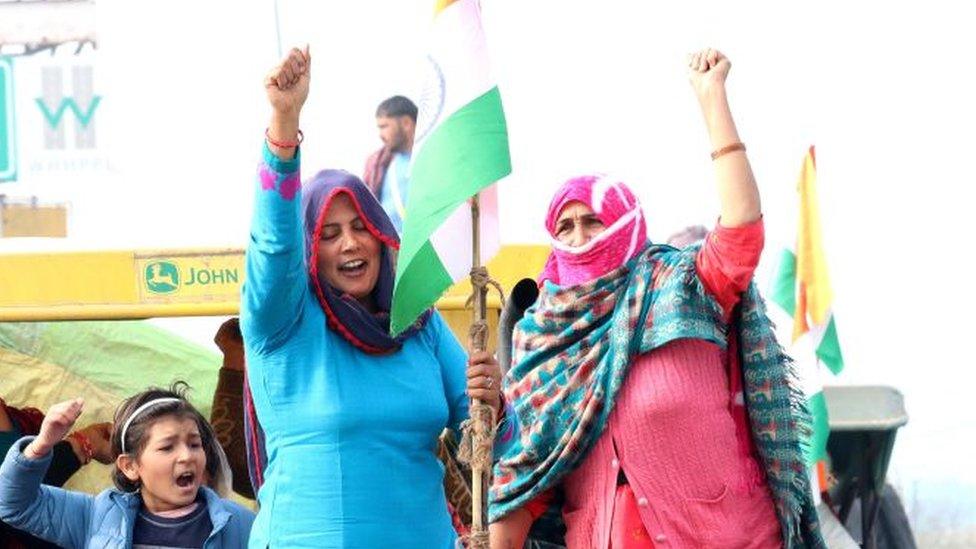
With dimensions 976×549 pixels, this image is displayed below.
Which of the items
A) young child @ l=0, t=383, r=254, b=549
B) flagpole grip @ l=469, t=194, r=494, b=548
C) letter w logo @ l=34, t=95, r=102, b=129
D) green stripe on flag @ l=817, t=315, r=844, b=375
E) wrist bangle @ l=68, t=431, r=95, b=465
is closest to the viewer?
flagpole grip @ l=469, t=194, r=494, b=548

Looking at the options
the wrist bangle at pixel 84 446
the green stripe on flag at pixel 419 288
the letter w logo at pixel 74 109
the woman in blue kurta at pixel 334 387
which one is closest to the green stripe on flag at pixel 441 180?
the green stripe on flag at pixel 419 288

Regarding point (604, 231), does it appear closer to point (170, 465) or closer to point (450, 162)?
point (450, 162)

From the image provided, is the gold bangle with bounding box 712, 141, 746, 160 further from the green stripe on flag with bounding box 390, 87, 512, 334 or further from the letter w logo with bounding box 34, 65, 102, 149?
the letter w logo with bounding box 34, 65, 102, 149

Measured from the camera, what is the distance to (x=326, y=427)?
4602 millimetres

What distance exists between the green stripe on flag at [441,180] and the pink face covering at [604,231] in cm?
31

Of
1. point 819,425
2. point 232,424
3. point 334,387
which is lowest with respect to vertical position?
point 819,425

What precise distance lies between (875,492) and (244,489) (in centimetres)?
436

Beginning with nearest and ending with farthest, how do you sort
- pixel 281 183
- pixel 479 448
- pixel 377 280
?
pixel 281 183, pixel 479 448, pixel 377 280

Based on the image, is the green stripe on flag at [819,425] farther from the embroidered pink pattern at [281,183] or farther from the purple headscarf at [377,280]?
the embroidered pink pattern at [281,183]

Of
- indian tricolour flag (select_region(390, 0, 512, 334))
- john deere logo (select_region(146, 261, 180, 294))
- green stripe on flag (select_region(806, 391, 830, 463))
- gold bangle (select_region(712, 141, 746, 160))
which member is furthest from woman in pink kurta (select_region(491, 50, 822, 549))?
green stripe on flag (select_region(806, 391, 830, 463))

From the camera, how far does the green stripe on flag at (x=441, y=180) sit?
471 centimetres

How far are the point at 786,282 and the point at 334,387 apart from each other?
672 centimetres

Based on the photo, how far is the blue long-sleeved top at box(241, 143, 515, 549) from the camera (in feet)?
15.1

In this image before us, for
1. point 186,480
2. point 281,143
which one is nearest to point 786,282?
point 186,480
